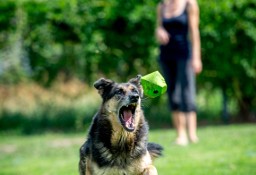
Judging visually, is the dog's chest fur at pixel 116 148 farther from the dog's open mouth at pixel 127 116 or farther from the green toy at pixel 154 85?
the green toy at pixel 154 85

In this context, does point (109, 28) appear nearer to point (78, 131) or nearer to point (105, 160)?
point (78, 131)

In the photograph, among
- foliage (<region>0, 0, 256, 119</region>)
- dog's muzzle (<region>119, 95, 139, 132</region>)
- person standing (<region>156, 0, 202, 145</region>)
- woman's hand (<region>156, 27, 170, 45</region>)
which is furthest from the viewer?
foliage (<region>0, 0, 256, 119</region>)

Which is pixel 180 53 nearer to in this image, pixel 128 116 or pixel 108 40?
pixel 128 116

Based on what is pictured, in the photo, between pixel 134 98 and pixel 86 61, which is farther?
pixel 86 61

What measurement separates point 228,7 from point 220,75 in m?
1.87

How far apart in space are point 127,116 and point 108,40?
9155mm

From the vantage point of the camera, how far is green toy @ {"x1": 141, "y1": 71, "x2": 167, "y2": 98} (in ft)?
21.6

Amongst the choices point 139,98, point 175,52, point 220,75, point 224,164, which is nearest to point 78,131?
point 220,75

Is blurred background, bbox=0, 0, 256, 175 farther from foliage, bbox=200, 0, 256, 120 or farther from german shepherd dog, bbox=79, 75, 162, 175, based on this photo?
german shepherd dog, bbox=79, 75, 162, 175

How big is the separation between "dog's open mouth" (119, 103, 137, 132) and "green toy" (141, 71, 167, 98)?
1.15ft

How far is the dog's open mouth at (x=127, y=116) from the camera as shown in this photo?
6372 millimetres

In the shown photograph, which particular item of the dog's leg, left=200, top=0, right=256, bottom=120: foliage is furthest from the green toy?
left=200, top=0, right=256, bottom=120: foliage

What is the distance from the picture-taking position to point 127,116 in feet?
21.2

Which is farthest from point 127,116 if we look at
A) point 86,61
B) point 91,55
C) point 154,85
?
point 86,61
